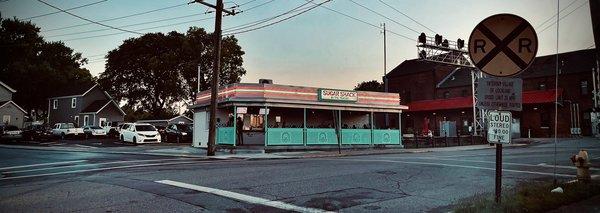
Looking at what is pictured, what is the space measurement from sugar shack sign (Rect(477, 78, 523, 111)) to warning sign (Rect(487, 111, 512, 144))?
0.38 feet

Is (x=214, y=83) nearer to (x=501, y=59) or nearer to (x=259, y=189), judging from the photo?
(x=259, y=189)

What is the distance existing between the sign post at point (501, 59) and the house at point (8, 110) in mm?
59099

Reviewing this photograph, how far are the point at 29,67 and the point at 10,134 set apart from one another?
30.6 metres

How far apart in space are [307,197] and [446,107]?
49.3 metres

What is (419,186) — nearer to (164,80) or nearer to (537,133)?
(537,133)

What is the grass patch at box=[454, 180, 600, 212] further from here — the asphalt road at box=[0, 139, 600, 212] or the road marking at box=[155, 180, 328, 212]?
the road marking at box=[155, 180, 328, 212]

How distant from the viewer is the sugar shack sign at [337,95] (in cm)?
2538

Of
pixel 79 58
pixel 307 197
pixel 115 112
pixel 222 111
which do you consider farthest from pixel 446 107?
pixel 79 58

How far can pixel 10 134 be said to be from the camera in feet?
123

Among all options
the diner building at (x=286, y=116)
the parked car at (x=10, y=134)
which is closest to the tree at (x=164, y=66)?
the parked car at (x=10, y=134)

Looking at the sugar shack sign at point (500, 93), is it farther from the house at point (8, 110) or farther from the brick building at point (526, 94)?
the house at point (8, 110)

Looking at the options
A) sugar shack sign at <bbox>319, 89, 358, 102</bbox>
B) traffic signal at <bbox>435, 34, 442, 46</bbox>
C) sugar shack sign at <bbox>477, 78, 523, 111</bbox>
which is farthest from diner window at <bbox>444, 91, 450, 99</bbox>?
sugar shack sign at <bbox>477, 78, 523, 111</bbox>

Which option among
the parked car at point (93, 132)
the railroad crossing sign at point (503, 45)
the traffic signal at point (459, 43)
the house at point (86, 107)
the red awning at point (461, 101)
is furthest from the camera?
the house at point (86, 107)

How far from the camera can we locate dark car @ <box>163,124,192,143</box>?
1435 inches
